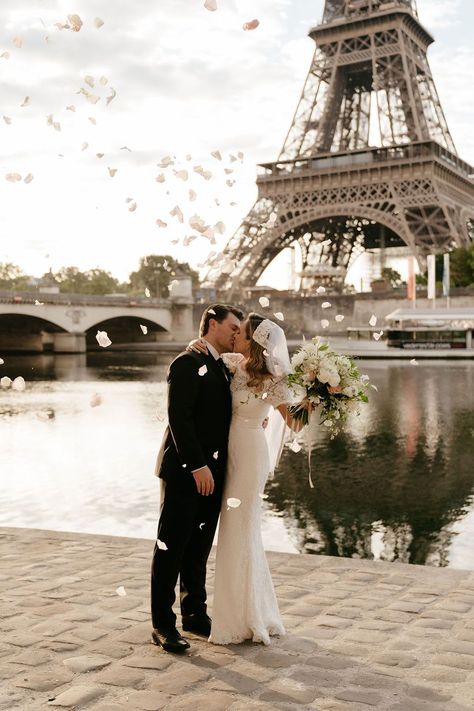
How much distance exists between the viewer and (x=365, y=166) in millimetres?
63938

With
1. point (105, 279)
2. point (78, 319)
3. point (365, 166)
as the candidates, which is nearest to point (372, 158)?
point (365, 166)

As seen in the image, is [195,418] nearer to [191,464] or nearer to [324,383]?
[191,464]

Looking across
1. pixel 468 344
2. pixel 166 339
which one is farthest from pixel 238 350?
A: pixel 166 339

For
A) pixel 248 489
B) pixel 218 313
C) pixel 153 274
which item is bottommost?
pixel 248 489

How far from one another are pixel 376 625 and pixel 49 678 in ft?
6.55

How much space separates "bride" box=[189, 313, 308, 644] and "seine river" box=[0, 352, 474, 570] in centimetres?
233

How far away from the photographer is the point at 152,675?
427 cm

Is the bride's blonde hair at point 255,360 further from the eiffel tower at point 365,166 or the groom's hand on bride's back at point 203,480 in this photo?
the eiffel tower at point 365,166

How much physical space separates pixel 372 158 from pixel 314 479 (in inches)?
2171

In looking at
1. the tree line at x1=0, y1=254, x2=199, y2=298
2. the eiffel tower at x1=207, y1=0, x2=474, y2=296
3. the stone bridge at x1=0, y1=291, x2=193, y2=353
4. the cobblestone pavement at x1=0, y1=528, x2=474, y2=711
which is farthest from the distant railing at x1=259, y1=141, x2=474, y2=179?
the cobblestone pavement at x1=0, y1=528, x2=474, y2=711

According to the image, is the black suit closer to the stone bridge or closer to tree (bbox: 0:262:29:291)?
the stone bridge

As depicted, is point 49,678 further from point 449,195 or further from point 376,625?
point 449,195

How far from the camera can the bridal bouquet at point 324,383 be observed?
4.89m

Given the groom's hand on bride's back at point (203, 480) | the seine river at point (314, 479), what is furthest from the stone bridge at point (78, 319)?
the groom's hand on bride's back at point (203, 480)
